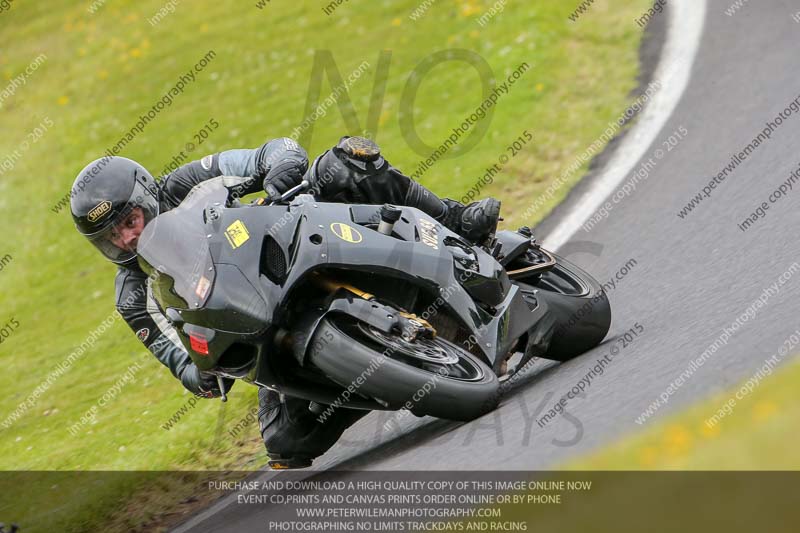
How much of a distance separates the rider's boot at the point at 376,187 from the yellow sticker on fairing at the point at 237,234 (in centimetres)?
86

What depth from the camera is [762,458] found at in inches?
156

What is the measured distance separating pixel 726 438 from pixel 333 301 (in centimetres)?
194

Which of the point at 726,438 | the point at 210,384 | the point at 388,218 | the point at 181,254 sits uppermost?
the point at 726,438

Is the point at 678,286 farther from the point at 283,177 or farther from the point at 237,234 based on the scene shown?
the point at 237,234

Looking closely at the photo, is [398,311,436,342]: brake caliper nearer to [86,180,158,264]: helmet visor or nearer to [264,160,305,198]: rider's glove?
[264,160,305,198]: rider's glove

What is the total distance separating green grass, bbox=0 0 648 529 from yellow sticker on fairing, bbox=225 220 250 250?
7.74 feet

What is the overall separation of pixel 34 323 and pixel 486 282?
24.0 ft

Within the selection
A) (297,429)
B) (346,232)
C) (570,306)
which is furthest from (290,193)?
(570,306)

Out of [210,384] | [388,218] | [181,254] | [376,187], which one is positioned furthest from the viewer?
[376,187]

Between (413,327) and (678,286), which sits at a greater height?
(678,286)

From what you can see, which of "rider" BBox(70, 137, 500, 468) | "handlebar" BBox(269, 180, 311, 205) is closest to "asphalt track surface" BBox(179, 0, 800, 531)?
"rider" BBox(70, 137, 500, 468)

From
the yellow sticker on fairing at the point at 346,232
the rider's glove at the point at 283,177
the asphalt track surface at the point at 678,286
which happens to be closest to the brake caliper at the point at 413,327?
the yellow sticker on fairing at the point at 346,232

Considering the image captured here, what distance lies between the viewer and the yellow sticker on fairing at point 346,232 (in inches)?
216

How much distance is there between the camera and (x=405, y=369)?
5191mm
